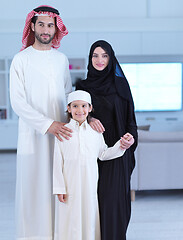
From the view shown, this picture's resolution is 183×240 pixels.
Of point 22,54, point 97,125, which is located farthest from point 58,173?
point 22,54

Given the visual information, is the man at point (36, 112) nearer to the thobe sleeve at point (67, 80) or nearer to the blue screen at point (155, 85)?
the thobe sleeve at point (67, 80)

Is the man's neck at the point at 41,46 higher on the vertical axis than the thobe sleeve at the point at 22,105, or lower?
higher

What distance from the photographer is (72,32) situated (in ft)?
23.3

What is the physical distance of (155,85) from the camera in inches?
308

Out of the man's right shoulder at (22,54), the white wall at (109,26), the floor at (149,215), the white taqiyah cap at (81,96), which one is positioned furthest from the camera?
the white wall at (109,26)

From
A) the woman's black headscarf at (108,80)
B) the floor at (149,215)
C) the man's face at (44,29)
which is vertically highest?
the man's face at (44,29)

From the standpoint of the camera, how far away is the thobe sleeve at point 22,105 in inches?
93.4

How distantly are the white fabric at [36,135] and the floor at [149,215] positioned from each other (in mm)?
725

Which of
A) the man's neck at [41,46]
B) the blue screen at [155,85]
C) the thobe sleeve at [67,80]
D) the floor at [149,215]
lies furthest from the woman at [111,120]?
the blue screen at [155,85]

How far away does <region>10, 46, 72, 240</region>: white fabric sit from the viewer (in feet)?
8.05

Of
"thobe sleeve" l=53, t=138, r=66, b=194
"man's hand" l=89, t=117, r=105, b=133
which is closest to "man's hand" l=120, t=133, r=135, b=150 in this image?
"man's hand" l=89, t=117, r=105, b=133

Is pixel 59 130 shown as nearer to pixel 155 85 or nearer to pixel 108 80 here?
pixel 108 80

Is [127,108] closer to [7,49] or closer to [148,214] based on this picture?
[148,214]

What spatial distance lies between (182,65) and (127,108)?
5789mm
